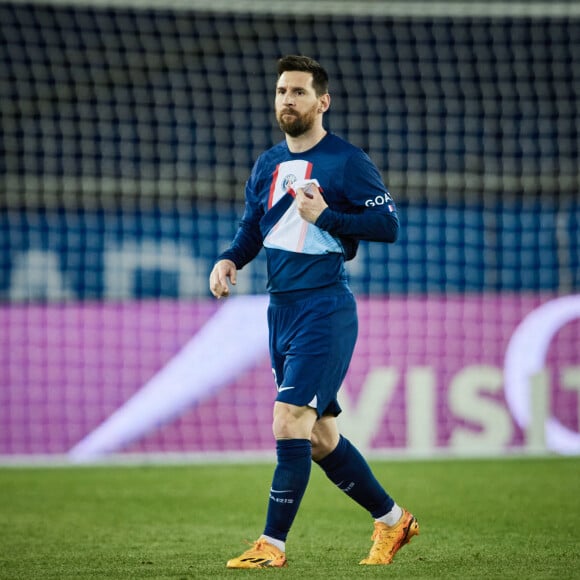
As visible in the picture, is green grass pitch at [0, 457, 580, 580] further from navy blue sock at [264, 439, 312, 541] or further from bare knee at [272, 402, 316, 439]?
bare knee at [272, 402, 316, 439]

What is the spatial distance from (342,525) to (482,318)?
3881mm

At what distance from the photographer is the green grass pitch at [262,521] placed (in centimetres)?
400

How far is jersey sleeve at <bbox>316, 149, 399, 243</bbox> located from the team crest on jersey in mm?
181

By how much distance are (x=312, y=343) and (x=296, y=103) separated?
2.84ft

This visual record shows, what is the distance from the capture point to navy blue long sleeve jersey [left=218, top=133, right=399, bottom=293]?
4.18 m

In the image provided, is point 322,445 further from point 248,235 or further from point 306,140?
point 306,140

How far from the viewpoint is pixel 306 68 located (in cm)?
427

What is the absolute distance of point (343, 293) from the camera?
13.9ft

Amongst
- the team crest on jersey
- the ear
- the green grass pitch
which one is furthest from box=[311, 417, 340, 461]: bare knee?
the ear

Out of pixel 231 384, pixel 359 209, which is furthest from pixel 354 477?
pixel 231 384

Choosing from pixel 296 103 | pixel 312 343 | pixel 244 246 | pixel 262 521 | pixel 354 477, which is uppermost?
pixel 296 103

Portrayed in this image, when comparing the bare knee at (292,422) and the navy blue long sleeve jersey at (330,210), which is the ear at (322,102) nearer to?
the navy blue long sleeve jersey at (330,210)

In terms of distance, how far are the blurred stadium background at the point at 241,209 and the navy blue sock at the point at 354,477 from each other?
4.31 metres

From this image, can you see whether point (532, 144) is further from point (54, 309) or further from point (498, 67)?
point (54, 309)
